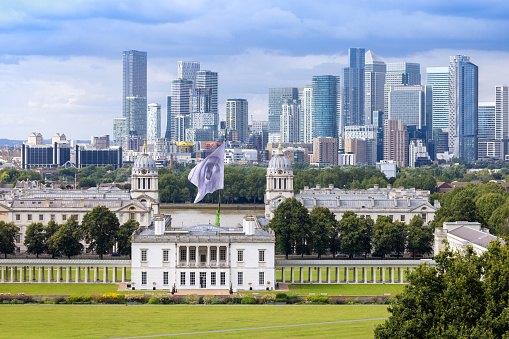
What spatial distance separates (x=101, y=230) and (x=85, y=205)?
76.9 feet

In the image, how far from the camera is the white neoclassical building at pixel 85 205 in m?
122

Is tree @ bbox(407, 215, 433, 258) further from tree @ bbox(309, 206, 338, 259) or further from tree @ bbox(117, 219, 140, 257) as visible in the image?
tree @ bbox(117, 219, 140, 257)

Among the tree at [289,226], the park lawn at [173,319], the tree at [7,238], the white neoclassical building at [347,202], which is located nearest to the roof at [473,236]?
the tree at [289,226]

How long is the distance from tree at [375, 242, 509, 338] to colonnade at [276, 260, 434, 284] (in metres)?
36.9

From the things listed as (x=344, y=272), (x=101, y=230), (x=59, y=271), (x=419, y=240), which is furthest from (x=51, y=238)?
(x=419, y=240)

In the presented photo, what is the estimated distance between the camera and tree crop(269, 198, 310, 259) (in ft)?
345

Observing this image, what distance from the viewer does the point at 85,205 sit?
12556cm

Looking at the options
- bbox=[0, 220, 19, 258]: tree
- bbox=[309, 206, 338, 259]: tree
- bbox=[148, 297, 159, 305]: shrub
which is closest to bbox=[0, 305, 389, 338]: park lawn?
bbox=[148, 297, 159, 305]: shrub

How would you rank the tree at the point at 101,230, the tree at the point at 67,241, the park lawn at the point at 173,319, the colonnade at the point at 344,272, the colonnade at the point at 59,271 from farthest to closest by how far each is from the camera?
1. the tree at the point at 101,230
2. the tree at the point at 67,241
3. the colonnade at the point at 344,272
4. the colonnade at the point at 59,271
5. the park lawn at the point at 173,319

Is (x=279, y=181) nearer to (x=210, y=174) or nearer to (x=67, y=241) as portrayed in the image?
(x=67, y=241)

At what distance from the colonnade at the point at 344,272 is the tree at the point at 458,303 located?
36.9 metres

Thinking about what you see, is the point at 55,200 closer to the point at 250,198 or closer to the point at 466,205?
the point at 466,205

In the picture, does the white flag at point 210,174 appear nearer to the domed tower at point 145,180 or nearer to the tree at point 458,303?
the domed tower at point 145,180

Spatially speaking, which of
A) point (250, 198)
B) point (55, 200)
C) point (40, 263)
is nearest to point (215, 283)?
point (40, 263)
